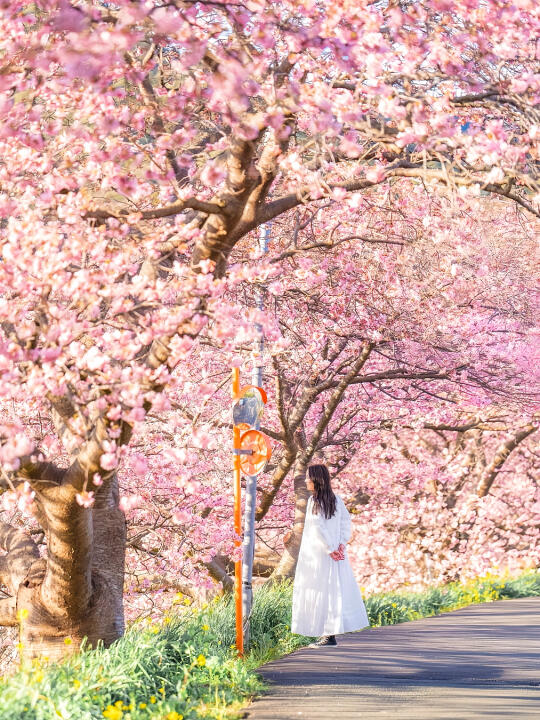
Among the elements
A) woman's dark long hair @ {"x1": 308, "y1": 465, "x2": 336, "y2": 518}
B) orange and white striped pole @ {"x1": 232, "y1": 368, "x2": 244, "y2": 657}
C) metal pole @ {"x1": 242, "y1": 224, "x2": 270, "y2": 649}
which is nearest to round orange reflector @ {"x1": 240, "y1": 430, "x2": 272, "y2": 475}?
orange and white striped pole @ {"x1": 232, "y1": 368, "x2": 244, "y2": 657}

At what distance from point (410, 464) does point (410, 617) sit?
20.2 feet

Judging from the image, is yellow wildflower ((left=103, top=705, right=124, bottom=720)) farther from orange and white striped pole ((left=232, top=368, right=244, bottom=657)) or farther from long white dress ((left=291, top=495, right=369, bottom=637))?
long white dress ((left=291, top=495, right=369, bottom=637))

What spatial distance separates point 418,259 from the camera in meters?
14.7

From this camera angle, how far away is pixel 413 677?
9172 millimetres

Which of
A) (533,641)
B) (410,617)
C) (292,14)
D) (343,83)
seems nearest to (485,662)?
(533,641)

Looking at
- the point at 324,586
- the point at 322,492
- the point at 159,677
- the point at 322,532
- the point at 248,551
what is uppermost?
the point at 322,492

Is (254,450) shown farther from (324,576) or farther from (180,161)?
A: (180,161)

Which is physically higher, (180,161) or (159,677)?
(180,161)

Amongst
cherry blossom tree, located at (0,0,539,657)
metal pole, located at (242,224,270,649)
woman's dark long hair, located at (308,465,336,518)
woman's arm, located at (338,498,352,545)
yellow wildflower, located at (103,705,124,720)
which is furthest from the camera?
woman's arm, located at (338,498,352,545)

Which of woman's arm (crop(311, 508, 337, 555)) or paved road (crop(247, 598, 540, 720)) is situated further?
woman's arm (crop(311, 508, 337, 555))

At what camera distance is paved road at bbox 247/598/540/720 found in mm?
7570

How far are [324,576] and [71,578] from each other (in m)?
3.62

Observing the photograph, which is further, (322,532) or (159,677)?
(322,532)

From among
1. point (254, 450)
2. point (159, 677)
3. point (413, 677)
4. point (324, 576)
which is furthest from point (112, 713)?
point (324, 576)
